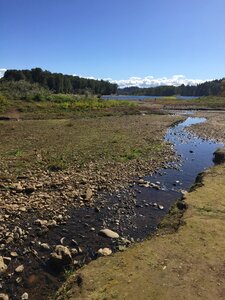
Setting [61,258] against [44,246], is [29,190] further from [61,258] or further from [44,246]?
[61,258]

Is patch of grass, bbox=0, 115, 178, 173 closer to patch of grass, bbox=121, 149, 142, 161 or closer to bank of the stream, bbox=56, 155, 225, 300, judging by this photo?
patch of grass, bbox=121, 149, 142, 161

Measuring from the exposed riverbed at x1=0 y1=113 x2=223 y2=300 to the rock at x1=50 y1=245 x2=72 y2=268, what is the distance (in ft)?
0.74

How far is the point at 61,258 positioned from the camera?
992 centimetres

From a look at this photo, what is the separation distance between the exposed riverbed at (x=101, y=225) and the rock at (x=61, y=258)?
227 millimetres

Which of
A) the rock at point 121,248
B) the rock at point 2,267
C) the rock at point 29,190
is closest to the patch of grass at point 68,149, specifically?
the rock at point 29,190

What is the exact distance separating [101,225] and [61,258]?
3137mm

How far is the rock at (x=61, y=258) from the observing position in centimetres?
986

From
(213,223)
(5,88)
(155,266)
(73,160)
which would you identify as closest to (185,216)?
(213,223)

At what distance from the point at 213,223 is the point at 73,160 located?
12.8 meters

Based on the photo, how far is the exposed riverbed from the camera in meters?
9.15

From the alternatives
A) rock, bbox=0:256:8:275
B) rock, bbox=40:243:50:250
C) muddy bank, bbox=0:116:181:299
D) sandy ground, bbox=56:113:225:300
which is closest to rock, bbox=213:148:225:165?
muddy bank, bbox=0:116:181:299

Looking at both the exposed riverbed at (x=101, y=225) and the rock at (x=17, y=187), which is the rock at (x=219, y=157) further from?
the rock at (x=17, y=187)

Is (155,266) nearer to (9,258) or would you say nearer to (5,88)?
(9,258)

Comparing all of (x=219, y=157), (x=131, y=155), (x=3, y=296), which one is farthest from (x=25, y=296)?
(x=219, y=157)
